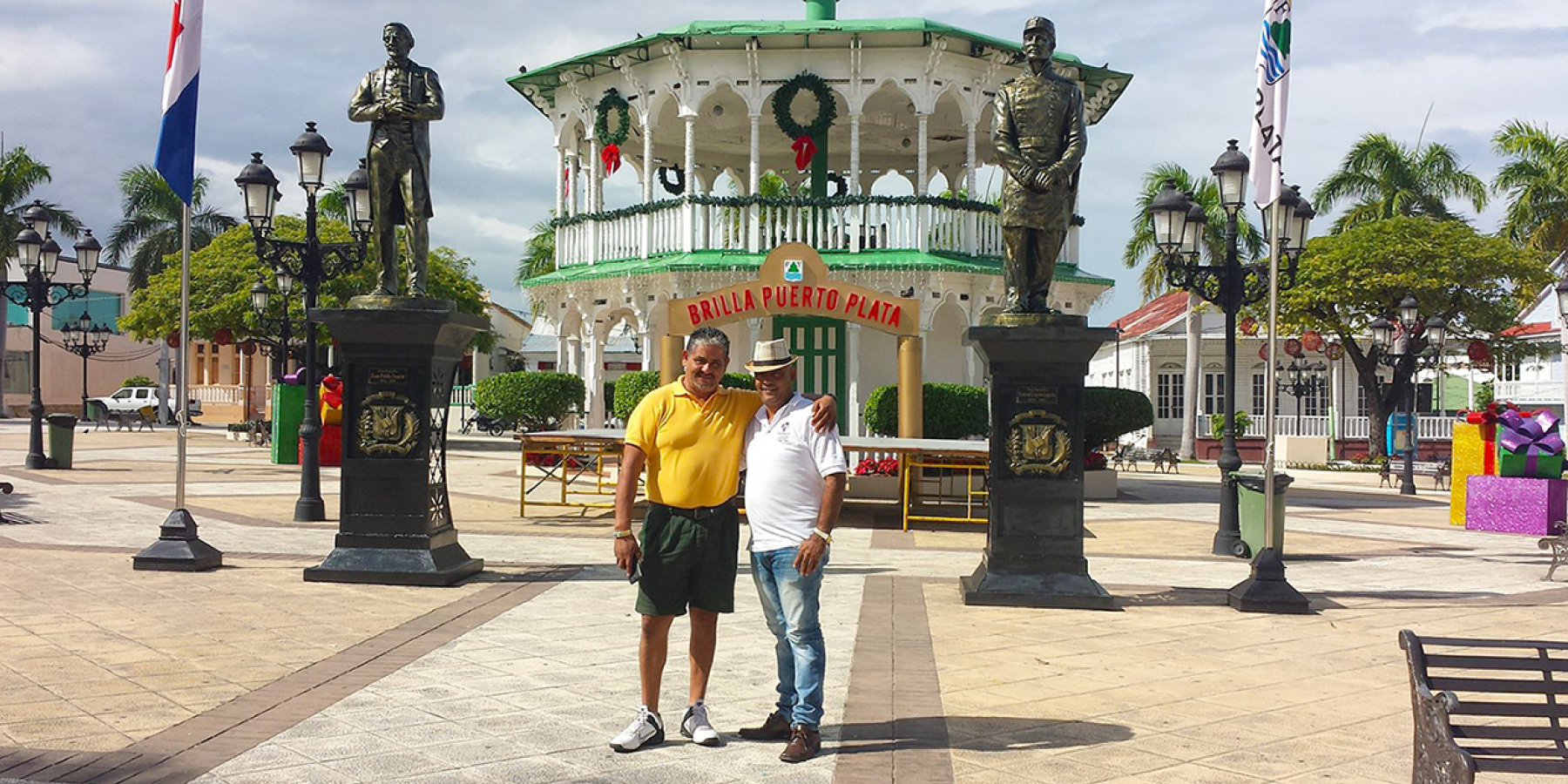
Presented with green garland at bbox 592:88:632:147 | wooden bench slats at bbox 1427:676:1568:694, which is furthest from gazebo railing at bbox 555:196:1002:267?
wooden bench slats at bbox 1427:676:1568:694

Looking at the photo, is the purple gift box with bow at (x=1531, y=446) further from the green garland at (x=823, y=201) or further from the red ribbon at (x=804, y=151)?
the red ribbon at (x=804, y=151)

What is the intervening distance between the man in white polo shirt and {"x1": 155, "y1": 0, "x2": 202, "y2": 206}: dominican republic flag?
Answer: 24.9ft

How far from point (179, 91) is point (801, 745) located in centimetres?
869

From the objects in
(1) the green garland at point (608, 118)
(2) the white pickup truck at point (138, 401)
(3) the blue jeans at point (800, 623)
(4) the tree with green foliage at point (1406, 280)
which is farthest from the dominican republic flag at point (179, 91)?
(2) the white pickup truck at point (138, 401)

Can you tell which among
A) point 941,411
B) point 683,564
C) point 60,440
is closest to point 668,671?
point 683,564

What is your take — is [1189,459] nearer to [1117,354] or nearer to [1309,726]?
[1117,354]

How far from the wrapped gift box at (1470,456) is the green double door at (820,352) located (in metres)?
9.80

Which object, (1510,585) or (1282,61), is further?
(1510,585)

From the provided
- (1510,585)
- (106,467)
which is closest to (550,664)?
(1510,585)

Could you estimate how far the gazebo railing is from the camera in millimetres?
22734

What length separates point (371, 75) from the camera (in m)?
10.5

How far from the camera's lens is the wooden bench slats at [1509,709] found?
4.08 metres

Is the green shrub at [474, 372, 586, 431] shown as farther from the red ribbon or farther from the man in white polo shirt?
the man in white polo shirt

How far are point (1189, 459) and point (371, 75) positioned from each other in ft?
122
